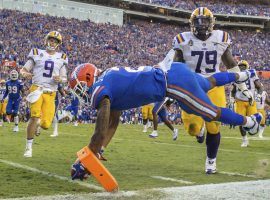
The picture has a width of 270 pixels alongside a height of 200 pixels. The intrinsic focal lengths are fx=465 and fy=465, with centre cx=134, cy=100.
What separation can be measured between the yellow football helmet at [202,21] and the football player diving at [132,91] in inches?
37.9

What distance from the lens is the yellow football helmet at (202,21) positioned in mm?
5344

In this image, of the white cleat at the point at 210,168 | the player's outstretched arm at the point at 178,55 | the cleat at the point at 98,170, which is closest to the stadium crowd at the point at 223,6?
the player's outstretched arm at the point at 178,55

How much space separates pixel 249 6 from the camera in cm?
5238

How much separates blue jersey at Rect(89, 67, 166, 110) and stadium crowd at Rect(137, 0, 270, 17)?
41458 mm

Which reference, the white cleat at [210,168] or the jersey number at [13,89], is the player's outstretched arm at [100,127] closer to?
the white cleat at [210,168]

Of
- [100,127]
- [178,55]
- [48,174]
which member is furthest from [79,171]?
[178,55]

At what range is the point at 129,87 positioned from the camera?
4172 mm

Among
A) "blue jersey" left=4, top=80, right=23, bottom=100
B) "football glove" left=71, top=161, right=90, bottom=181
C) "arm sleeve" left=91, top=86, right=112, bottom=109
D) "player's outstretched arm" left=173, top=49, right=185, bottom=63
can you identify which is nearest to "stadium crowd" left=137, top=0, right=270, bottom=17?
"blue jersey" left=4, top=80, right=23, bottom=100

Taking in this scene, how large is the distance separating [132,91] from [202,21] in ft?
5.37

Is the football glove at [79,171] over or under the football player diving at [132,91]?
under

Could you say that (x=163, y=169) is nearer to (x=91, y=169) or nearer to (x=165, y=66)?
(x=165, y=66)

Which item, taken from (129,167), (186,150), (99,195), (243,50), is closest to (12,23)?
(243,50)

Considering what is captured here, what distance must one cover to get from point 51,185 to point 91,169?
2.33 feet

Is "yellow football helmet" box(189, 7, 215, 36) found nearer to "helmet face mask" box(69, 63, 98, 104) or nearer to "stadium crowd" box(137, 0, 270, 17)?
"helmet face mask" box(69, 63, 98, 104)
